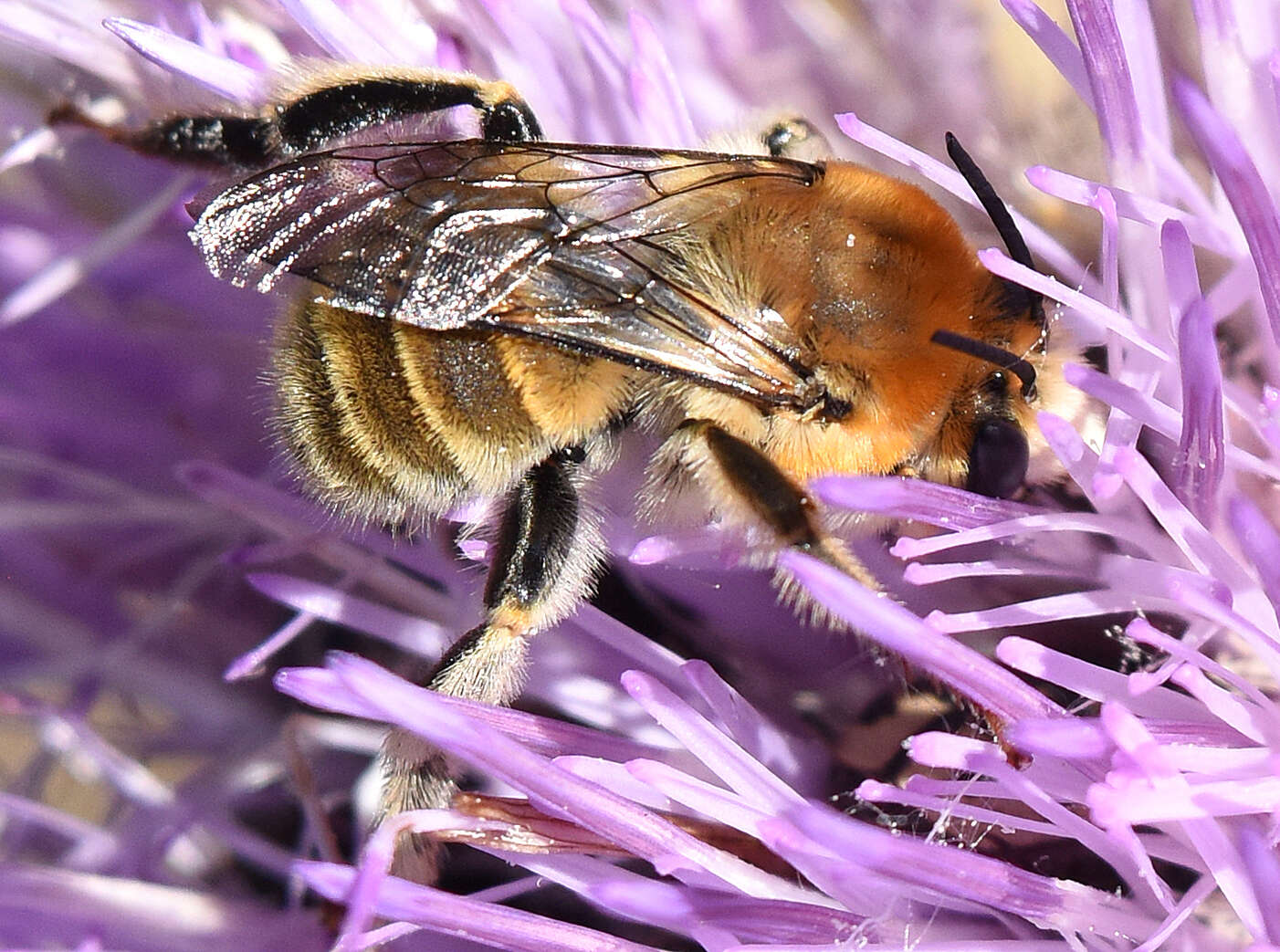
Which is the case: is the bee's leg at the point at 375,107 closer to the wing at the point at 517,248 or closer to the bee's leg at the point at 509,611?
the wing at the point at 517,248

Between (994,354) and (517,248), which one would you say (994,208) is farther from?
(517,248)

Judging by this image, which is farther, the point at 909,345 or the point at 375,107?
the point at 375,107

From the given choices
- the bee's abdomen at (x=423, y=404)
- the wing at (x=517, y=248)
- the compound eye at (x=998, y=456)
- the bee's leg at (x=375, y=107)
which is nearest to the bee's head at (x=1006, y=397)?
the compound eye at (x=998, y=456)

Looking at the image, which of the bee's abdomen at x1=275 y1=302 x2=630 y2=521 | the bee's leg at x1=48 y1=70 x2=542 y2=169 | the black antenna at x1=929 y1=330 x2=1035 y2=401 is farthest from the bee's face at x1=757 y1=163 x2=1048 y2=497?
the bee's leg at x1=48 y1=70 x2=542 y2=169

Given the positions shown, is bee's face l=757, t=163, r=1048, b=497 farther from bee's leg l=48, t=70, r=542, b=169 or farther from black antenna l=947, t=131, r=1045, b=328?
bee's leg l=48, t=70, r=542, b=169

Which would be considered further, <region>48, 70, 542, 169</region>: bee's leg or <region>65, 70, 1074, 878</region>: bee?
<region>48, 70, 542, 169</region>: bee's leg

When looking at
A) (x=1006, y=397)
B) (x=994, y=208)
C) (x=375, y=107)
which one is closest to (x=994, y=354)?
(x=1006, y=397)
